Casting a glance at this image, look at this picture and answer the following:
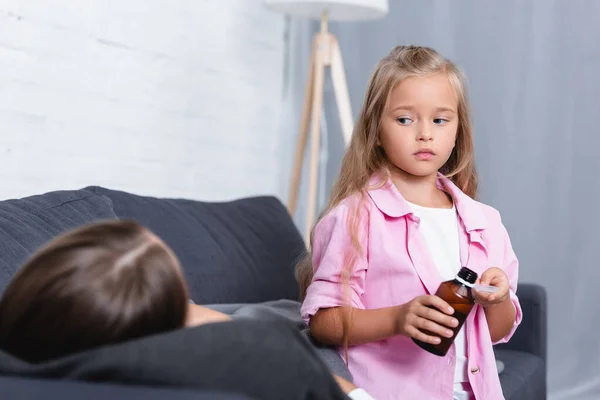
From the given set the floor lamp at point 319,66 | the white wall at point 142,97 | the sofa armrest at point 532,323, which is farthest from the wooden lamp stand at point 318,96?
the sofa armrest at point 532,323

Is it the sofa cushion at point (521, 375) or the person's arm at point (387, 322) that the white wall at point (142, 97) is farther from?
Result: the sofa cushion at point (521, 375)

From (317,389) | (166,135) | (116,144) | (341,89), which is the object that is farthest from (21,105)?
(317,389)

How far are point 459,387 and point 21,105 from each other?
144 centimetres

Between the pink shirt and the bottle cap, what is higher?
the bottle cap

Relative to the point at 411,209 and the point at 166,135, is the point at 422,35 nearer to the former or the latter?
the point at 166,135

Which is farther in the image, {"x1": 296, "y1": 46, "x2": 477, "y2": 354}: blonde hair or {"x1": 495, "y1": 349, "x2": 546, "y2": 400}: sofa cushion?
{"x1": 495, "y1": 349, "x2": 546, "y2": 400}: sofa cushion

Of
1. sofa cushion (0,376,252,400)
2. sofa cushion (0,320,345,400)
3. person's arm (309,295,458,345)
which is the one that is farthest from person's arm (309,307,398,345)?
sofa cushion (0,376,252,400)

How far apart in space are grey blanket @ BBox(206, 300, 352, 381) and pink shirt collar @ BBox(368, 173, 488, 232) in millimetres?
280

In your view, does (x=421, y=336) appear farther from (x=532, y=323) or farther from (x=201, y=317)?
(x=532, y=323)

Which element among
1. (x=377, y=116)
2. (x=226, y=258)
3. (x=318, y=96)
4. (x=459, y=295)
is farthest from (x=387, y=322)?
(x=318, y=96)

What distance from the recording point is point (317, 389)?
0.91 metres

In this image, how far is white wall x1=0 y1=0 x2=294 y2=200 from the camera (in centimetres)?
246

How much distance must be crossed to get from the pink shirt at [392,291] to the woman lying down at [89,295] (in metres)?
0.73

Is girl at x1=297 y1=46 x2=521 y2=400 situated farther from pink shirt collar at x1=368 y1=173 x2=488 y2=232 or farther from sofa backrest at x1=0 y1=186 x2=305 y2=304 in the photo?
sofa backrest at x1=0 y1=186 x2=305 y2=304
